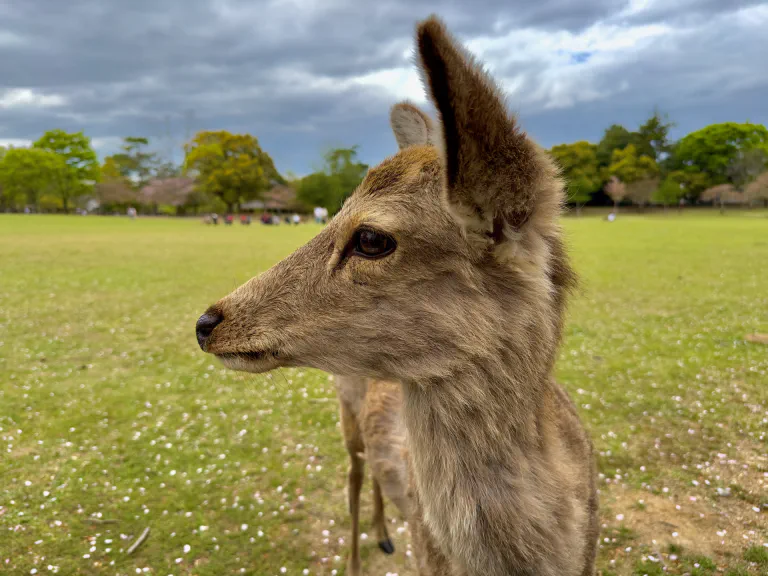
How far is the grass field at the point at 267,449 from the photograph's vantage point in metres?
4.20

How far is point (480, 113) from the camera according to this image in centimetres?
171

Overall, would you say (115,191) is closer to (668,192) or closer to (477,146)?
(668,192)

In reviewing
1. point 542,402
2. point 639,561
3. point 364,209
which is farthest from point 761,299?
point 364,209

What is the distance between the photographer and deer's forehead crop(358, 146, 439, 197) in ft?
7.09

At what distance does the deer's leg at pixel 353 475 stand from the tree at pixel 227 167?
2988 inches

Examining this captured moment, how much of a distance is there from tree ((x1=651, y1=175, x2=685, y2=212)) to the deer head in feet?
283

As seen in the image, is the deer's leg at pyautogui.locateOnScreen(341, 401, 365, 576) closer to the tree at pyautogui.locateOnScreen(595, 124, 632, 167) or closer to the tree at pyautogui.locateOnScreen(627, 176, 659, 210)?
the tree at pyautogui.locateOnScreen(627, 176, 659, 210)

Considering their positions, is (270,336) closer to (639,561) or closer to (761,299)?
(639,561)

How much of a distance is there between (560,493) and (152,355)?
8.32 metres

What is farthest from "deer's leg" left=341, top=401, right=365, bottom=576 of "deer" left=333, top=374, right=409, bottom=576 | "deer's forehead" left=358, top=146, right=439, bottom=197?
"deer's forehead" left=358, top=146, right=439, bottom=197

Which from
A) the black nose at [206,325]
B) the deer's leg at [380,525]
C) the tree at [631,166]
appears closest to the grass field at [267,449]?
the deer's leg at [380,525]

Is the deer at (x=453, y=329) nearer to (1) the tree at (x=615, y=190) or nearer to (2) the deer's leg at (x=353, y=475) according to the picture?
(2) the deer's leg at (x=353, y=475)

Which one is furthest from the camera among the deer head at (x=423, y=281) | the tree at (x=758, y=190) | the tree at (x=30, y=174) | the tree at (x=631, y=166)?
the tree at (x=631, y=166)

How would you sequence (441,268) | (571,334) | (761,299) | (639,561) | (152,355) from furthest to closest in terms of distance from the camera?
(761,299)
(571,334)
(152,355)
(639,561)
(441,268)
